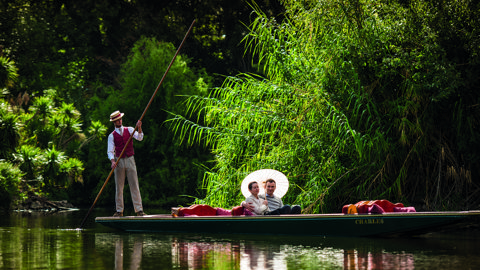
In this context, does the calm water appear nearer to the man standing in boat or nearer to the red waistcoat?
the man standing in boat

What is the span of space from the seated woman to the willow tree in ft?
4.70

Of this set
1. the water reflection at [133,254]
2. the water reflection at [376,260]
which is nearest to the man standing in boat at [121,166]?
the water reflection at [133,254]

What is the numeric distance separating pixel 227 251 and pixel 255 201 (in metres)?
2.56

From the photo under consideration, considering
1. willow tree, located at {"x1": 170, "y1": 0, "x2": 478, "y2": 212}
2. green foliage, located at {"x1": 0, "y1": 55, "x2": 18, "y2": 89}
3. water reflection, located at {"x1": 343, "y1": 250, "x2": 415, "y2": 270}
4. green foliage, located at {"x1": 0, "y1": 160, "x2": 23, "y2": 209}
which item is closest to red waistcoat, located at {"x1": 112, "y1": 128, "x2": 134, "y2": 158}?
willow tree, located at {"x1": 170, "y1": 0, "x2": 478, "y2": 212}

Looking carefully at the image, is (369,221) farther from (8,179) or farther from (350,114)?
(8,179)

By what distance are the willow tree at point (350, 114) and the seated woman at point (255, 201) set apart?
56.4 inches

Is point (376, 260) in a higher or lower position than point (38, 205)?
lower

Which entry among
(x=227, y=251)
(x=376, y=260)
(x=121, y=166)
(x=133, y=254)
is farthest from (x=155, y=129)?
(x=376, y=260)

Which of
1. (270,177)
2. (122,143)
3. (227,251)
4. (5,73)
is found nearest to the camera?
(227,251)

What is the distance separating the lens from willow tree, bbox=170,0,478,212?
1236cm

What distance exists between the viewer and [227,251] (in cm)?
877

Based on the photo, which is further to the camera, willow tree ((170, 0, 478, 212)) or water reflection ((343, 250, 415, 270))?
willow tree ((170, 0, 478, 212))

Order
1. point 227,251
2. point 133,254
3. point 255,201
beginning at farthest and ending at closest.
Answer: point 255,201, point 227,251, point 133,254

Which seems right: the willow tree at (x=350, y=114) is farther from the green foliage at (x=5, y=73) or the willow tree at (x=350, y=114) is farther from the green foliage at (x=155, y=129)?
the green foliage at (x=155, y=129)
